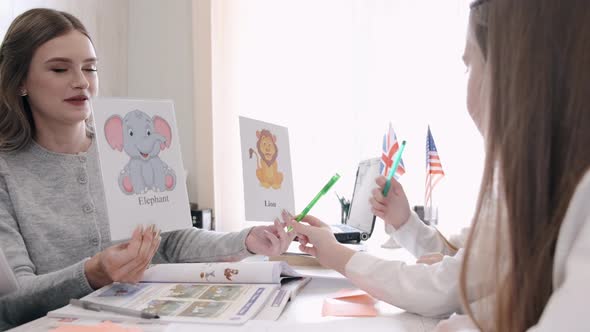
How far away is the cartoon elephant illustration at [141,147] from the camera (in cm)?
90

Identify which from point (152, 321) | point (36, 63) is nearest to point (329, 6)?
→ point (36, 63)

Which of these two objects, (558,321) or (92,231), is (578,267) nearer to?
(558,321)

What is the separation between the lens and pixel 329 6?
2.38 meters

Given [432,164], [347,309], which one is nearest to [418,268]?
[347,309]

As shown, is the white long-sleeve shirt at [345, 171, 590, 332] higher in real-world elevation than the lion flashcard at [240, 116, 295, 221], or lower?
lower

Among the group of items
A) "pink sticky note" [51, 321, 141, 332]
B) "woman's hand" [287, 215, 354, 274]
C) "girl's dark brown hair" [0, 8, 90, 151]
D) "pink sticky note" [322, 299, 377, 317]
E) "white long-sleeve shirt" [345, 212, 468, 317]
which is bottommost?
"pink sticky note" [322, 299, 377, 317]

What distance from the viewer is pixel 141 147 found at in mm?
935

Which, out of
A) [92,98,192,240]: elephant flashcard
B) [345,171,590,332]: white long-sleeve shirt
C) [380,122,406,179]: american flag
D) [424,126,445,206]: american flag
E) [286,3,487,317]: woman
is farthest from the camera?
[424,126,445,206]: american flag

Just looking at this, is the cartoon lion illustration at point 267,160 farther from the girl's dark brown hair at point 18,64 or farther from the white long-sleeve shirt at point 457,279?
the girl's dark brown hair at point 18,64

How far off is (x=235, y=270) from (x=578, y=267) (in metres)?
0.68

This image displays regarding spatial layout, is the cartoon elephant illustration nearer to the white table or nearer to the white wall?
the white table

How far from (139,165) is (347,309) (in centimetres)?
50

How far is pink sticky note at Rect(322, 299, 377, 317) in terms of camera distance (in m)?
0.80

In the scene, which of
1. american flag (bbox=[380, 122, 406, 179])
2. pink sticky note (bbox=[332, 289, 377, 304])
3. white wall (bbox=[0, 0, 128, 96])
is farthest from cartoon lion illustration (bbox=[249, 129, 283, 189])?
white wall (bbox=[0, 0, 128, 96])
